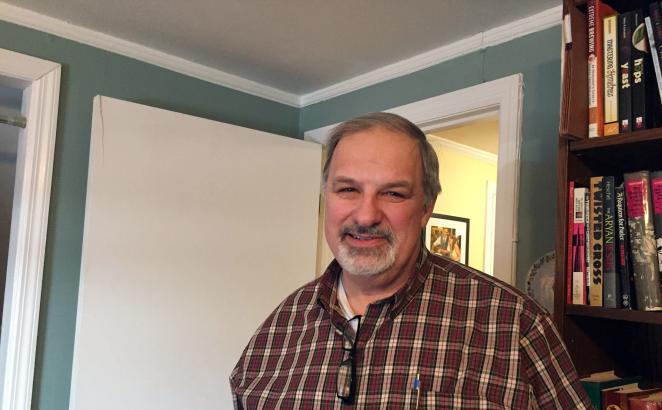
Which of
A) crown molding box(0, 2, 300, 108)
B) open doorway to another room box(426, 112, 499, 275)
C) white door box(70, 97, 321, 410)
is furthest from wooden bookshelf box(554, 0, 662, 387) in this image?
open doorway to another room box(426, 112, 499, 275)

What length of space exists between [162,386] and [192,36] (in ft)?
3.94

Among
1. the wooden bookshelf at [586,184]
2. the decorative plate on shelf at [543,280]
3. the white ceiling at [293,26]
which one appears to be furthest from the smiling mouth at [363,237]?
the white ceiling at [293,26]

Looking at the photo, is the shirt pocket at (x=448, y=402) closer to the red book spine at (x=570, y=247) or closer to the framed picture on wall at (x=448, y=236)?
the red book spine at (x=570, y=247)

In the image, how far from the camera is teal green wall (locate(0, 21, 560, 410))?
1524 mm

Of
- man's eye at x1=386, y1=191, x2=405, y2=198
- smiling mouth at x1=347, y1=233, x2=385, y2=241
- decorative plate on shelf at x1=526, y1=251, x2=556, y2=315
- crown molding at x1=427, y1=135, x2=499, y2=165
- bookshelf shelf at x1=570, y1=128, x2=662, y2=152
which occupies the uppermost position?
crown molding at x1=427, y1=135, x2=499, y2=165

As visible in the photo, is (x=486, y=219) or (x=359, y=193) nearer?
(x=359, y=193)

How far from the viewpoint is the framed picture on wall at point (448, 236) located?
9.57 feet

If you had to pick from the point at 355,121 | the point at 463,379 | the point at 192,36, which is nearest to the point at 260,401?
the point at 463,379

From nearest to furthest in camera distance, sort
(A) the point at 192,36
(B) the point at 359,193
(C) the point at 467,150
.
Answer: (B) the point at 359,193, (A) the point at 192,36, (C) the point at 467,150

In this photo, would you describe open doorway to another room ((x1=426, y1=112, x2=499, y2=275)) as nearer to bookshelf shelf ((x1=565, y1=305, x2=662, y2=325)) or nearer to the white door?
the white door

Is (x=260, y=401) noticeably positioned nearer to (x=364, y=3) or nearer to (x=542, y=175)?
(x=542, y=175)

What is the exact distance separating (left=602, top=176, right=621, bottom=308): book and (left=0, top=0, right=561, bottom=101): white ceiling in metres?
0.69

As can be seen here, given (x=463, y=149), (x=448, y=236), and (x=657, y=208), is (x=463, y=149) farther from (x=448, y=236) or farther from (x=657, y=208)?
(x=657, y=208)

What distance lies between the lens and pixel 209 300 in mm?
1948
